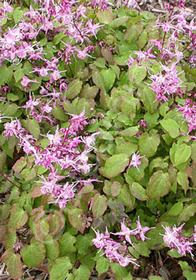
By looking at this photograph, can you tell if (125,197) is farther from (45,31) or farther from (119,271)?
(45,31)

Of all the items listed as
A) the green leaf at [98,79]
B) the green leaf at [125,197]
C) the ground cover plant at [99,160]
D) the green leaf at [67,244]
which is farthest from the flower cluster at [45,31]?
the green leaf at [67,244]

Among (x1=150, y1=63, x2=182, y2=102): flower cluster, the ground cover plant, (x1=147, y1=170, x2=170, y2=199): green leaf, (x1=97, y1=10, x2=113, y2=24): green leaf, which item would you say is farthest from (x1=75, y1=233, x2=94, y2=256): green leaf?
(x1=97, y1=10, x2=113, y2=24): green leaf

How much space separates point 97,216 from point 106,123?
507mm

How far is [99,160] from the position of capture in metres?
1.59

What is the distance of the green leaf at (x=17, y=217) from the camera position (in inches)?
59.9

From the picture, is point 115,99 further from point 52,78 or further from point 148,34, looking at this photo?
point 148,34

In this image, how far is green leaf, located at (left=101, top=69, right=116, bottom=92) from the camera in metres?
1.93

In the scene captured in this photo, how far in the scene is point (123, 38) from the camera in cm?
217

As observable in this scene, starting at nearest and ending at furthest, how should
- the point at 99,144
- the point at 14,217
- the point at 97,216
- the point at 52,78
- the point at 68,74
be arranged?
the point at 97,216
the point at 14,217
the point at 99,144
the point at 52,78
the point at 68,74

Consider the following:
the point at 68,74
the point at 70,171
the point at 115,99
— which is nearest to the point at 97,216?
the point at 70,171

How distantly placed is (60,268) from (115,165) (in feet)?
1.65

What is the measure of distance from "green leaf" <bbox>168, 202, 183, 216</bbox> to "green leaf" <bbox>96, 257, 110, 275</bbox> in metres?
0.36

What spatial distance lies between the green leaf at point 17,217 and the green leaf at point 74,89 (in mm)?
701

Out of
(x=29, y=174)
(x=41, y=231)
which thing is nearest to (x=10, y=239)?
(x=41, y=231)
